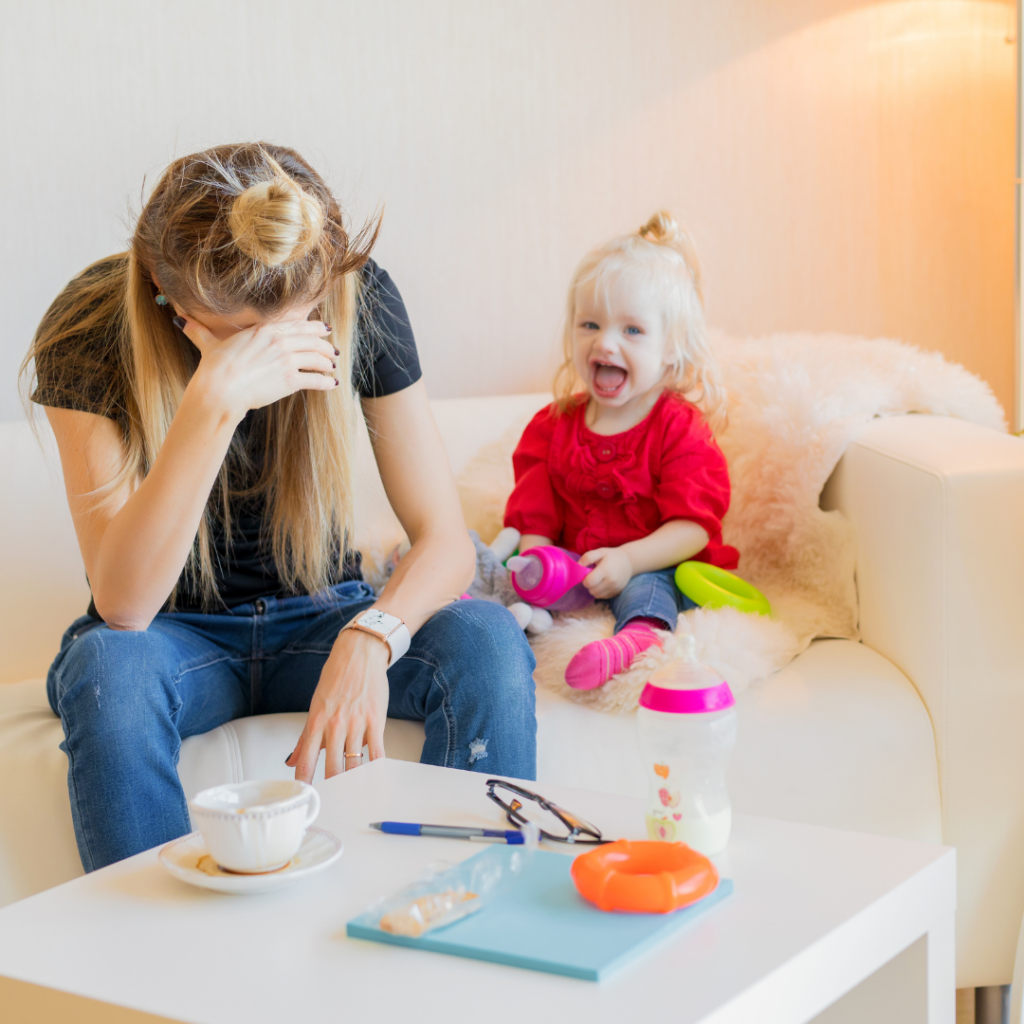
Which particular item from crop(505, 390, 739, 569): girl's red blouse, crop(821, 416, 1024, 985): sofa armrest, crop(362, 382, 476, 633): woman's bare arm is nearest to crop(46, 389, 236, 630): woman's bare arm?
crop(362, 382, 476, 633): woman's bare arm

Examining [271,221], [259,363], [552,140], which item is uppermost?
[552,140]

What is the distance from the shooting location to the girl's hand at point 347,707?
1018 mm

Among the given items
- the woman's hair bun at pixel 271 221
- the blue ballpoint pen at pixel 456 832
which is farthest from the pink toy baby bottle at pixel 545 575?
the blue ballpoint pen at pixel 456 832

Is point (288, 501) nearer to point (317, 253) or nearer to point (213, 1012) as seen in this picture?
point (317, 253)

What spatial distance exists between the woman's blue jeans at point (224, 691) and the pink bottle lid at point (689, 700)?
351 mm

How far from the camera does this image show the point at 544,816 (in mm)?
789

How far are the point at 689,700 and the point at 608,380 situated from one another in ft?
3.16

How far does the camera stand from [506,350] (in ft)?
7.06

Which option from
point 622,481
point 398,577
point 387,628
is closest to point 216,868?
point 387,628

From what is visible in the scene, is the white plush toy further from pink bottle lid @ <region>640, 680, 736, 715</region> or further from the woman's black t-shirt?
pink bottle lid @ <region>640, 680, 736, 715</region>

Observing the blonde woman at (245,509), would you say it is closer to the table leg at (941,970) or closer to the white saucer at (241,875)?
the white saucer at (241,875)

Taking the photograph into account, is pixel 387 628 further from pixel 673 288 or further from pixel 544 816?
pixel 673 288

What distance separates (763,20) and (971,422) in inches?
41.8

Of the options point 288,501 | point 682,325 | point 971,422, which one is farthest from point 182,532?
point 971,422
